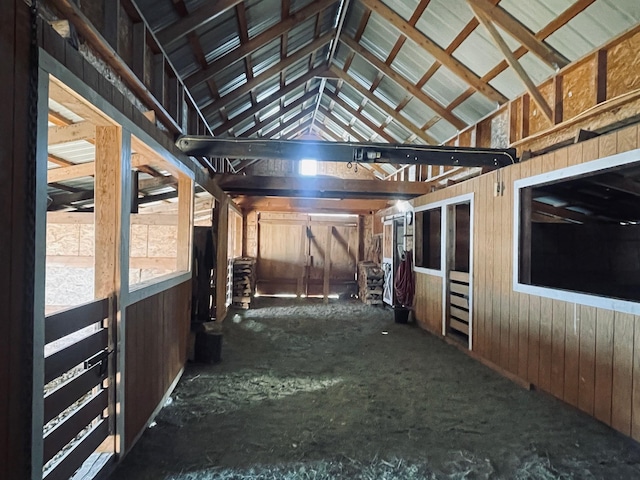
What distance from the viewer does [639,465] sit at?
229 centimetres

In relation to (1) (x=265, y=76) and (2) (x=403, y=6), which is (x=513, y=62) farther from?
(1) (x=265, y=76)

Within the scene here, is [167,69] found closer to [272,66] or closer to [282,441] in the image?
[272,66]

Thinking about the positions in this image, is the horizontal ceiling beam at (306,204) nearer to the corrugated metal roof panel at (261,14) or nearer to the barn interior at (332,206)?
the barn interior at (332,206)

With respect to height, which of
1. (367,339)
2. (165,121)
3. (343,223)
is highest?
(165,121)

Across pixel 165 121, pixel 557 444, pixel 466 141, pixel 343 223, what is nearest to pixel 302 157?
pixel 165 121

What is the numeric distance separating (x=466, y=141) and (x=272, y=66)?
3276mm

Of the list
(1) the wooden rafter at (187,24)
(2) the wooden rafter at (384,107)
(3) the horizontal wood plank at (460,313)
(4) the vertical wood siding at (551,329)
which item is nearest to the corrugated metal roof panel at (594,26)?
(4) the vertical wood siding at (551,329)

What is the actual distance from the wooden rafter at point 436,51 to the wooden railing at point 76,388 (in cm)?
469

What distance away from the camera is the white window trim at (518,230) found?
8.44 ft

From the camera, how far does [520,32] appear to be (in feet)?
13.1

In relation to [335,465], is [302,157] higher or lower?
higher

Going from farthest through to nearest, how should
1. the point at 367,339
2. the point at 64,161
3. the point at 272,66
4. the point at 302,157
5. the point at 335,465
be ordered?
the point at 272,66 → the point at 367,339 → the point at 302,157 → the point at 64,161 → the point at 335,465

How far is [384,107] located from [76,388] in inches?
265

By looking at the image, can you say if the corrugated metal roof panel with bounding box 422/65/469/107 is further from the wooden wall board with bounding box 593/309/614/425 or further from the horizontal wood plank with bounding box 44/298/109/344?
the horizontal wood plank with bounding box 44/298/109/344
